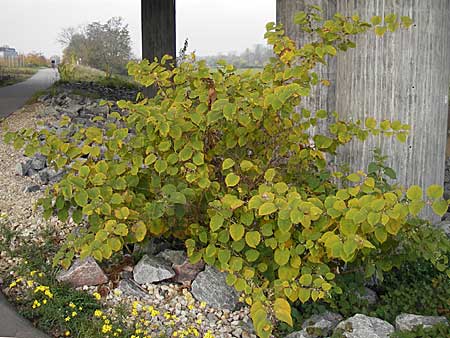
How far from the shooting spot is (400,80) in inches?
138

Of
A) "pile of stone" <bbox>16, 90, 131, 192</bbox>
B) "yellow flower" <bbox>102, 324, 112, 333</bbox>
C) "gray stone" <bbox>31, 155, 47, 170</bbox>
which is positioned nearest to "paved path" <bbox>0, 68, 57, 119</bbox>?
"pile of stone" <bbox>16, 90, 131, 192</bbox>

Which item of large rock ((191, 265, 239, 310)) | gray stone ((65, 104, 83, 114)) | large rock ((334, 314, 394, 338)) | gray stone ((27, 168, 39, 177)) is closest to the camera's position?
large rock ((334, 314, 394, 338))

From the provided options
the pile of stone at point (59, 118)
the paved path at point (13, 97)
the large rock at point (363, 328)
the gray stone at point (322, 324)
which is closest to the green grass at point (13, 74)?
the paved path at point (13, 97)

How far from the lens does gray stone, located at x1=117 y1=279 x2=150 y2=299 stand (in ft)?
9.91

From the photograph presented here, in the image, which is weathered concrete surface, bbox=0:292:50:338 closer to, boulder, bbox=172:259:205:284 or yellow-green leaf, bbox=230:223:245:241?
boulder, bbox=172:259:205:284

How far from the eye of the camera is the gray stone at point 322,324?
108 inches

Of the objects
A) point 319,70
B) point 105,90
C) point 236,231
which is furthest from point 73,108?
point 236,231

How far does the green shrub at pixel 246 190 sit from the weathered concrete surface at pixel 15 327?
30 cm

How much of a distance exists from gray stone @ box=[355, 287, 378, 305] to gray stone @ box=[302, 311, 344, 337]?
0.20m

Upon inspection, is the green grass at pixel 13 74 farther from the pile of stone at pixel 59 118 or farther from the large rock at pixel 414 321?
the large rock at pixel 414 321

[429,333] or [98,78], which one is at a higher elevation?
[98,78]

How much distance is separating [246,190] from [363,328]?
73 centimetres

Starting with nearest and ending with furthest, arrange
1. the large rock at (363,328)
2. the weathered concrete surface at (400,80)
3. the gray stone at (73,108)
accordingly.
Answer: the large rock at (363,328) < the weathered concrete surface at (400,80) < the gray stone at (73,108)

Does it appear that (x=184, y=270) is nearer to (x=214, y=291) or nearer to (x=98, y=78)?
(x=214, y=291)
